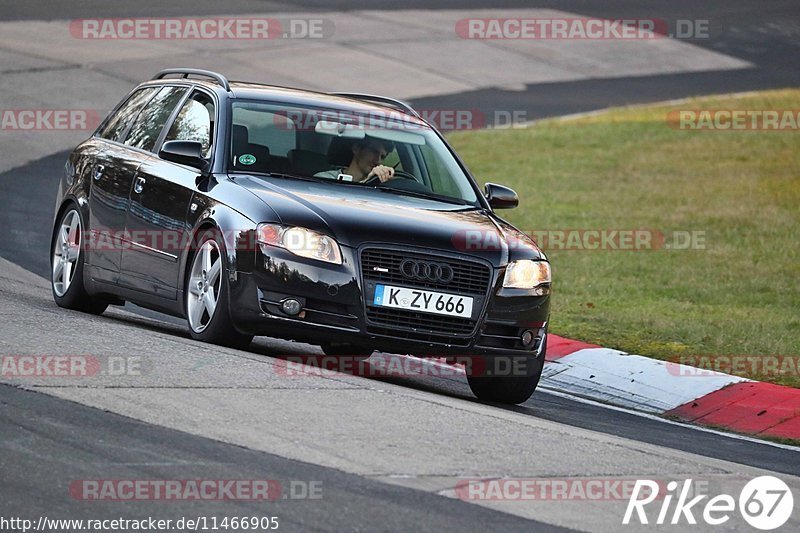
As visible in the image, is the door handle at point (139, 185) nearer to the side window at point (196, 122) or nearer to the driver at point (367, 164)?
the side window at point (196, 122)

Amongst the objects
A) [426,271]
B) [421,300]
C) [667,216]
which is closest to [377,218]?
[426,271]

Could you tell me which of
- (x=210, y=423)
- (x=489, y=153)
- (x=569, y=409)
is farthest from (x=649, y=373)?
(x=489, y=153)

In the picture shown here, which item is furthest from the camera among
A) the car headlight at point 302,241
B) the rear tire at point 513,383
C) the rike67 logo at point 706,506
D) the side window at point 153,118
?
the side window at point 153,118

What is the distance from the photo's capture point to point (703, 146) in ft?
83.1

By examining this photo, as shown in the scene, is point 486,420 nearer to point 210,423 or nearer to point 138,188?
point 210,423

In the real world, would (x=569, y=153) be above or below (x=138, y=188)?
below

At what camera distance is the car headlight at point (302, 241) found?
8859mm

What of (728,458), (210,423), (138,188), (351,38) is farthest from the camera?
(351,38)

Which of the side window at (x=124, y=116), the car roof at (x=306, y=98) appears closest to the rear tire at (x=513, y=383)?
the car roof at (x=306, y=98)

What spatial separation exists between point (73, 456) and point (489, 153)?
18.1m

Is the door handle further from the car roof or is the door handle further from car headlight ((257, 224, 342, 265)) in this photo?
car headlight ((257, 224, 342, 265))

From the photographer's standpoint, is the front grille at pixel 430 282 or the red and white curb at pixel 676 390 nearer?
the front grille at pixel 430 282

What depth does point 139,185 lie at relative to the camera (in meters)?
10.3

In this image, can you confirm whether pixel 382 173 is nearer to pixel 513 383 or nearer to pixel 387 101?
pixel 387 101
